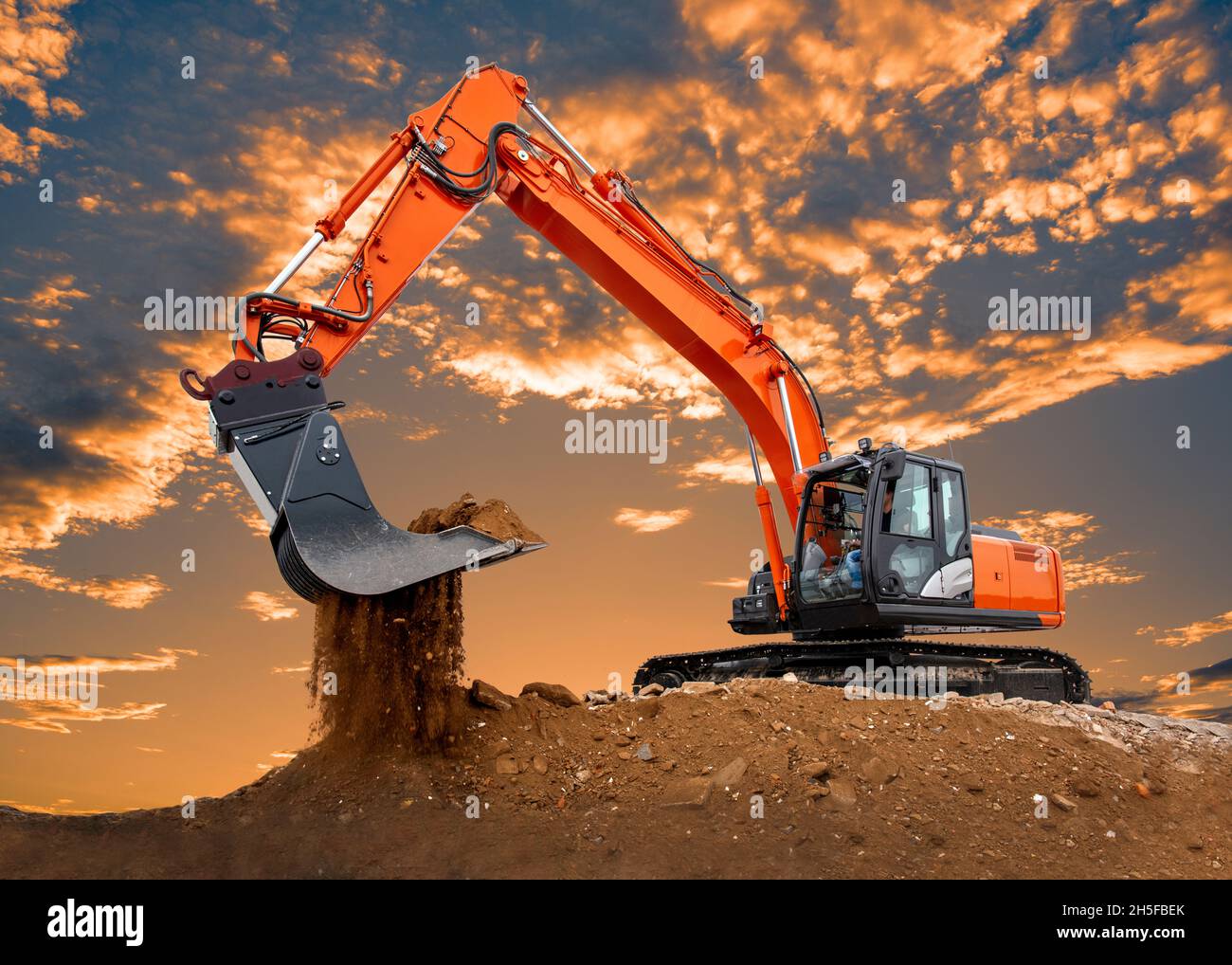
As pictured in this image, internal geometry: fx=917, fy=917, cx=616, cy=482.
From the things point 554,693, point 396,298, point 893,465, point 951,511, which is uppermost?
point 396,298

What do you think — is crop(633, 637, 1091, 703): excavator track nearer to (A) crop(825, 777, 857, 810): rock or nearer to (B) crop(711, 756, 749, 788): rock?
(A) crop(825, 777, 857, 810): rock

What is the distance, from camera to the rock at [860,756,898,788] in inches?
280

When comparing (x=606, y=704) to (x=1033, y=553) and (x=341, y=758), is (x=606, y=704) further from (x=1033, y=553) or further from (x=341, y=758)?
(x=1033, y=553)

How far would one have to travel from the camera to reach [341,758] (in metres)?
Result: 7.34

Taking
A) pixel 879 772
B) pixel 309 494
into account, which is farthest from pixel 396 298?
pixel 879 772

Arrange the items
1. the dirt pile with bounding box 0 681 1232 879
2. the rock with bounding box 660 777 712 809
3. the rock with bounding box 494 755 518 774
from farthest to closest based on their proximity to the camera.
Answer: the rock with bounding box 494 755 518 774
the rock with bounding box 660 777 712 809
the dirt pile with bounding box 0 681 1232 879

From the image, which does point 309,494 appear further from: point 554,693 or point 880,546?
point 880,546

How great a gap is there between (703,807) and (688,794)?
17 centimetres

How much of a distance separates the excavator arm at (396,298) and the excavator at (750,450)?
0.01 m

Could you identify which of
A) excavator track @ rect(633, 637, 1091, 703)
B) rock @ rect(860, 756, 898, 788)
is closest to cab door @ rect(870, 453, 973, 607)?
excavator track @ rect(633, 637, 1091, 703)

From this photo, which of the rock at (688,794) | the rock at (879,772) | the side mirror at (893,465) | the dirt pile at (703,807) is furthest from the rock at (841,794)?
the side mirror at (893,465)

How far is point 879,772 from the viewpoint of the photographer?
7.18 m

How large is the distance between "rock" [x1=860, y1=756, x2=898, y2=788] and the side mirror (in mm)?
3092

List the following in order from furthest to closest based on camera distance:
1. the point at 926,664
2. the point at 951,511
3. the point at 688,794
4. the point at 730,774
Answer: the point at 926,664 → the point at 951,511 → the point at 730,774 → the point at 688,794
